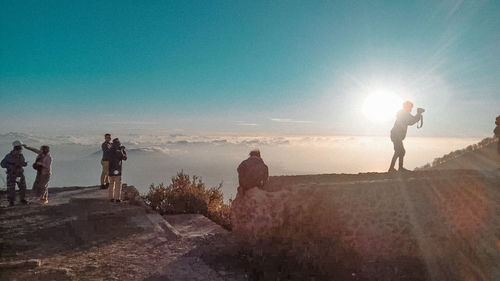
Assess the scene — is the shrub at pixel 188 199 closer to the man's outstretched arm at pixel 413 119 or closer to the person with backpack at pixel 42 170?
the person with backpack at pixel 42 170

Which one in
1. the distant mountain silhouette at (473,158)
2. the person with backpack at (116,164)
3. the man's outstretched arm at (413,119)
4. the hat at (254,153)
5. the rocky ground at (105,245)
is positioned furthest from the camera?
the distant mountain silhouette at (473,158)

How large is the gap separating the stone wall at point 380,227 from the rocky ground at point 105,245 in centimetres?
105

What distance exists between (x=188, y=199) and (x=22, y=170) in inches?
208

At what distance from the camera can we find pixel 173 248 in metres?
7.53

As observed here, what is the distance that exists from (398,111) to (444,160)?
43.5 ft

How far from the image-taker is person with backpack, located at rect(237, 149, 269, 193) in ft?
23.5

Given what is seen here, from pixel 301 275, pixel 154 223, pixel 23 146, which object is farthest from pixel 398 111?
pixel 23 146

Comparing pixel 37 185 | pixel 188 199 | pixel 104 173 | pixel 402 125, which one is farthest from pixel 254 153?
pixel 104 173

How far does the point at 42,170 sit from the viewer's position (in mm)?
10984

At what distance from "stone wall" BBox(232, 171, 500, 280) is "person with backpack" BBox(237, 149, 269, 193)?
0.18 m

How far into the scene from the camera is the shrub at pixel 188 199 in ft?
40.5

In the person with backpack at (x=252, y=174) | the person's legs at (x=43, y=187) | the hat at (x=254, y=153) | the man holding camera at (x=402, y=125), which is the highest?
the man holding camera at (x=402, y=125)

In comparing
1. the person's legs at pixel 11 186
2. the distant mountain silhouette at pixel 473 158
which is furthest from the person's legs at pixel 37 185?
the distant mountain silhouette at pixel 473 158

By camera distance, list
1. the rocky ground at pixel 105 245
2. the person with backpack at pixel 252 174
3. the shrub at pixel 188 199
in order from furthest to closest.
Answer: the shrub at pixel 188 199 < the person with backpack at pixel 252 174 < the rocky ground at pixel 105 245
